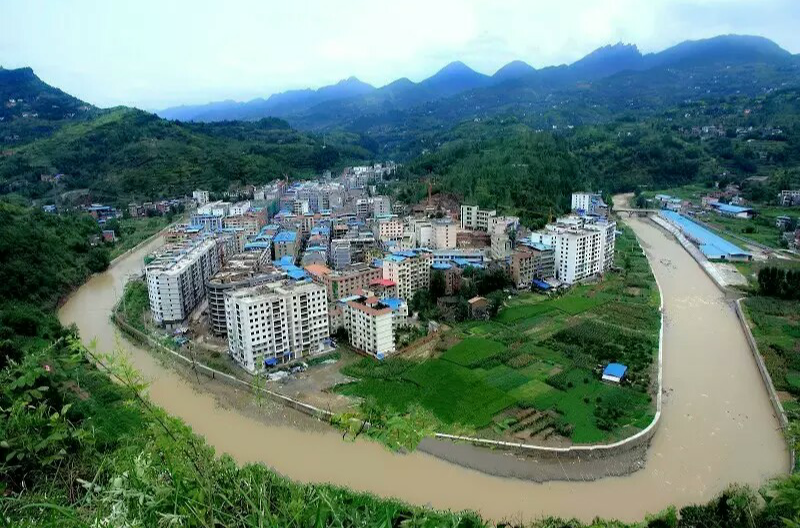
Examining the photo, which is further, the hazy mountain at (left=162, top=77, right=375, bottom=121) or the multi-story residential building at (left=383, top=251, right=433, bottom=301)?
the hazy mountain at (left=162, top=77, right=375, bottom=121)

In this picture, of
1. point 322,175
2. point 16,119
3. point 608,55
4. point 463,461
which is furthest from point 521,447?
point 608,55

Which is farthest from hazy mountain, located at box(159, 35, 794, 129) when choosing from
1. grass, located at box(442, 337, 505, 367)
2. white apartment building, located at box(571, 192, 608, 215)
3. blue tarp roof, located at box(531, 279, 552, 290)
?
grass, located at box(442, 337, 505, 367)

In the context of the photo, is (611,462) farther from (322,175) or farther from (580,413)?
(322,175)

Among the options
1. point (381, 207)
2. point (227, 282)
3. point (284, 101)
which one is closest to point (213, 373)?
point (227, 282)

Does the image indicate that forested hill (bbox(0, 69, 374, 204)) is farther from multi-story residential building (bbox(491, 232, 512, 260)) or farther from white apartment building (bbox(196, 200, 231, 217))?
multi-story residential building (bbox(491, 232, 512, 260))

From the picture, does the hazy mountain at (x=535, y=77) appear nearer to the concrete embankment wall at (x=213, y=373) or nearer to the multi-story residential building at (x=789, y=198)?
the multi-story residential building at (x=789, y=198)
